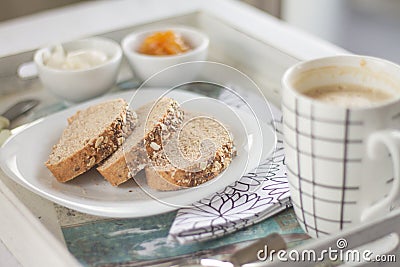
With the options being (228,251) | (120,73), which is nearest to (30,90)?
(120,73)

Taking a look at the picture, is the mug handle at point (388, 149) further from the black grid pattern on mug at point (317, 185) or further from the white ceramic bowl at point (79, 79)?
the white ceramic bowl at point (79, 79)

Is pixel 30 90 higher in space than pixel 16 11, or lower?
higher

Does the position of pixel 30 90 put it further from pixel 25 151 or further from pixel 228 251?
pixel 228 251

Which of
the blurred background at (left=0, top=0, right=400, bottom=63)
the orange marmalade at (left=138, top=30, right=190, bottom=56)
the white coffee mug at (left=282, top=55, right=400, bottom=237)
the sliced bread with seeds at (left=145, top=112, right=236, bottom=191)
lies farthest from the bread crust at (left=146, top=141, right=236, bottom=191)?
the blurred background at (left=0, top=0, right=400, bottom=63)

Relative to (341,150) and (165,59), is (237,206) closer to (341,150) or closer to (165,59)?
(341,150)

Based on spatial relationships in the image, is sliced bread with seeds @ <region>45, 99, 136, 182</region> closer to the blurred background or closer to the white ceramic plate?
the white ceramic plate

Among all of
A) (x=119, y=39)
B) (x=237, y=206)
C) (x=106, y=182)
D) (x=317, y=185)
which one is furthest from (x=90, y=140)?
(x=119, y=39)

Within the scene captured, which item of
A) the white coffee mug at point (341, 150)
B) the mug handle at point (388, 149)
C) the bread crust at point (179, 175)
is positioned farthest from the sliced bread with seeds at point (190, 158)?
the mug handle at point (388, 149)
